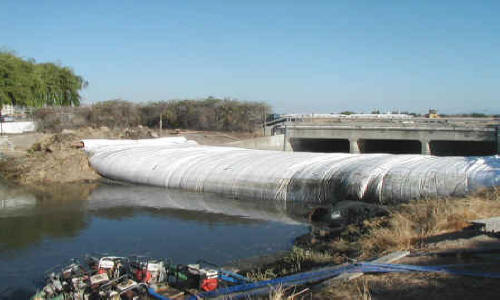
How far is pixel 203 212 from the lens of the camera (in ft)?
57.7

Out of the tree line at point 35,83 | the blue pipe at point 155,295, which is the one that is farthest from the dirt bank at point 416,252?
the tree line at point 35,83

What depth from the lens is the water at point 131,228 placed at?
1215 centimetres

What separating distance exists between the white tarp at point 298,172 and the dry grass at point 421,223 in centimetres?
446

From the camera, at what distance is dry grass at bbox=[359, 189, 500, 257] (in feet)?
26.9

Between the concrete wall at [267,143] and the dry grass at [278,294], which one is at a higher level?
the concrete wall at [267,143]

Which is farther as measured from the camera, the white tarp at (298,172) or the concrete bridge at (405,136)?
the concrete bridge at (405,136)

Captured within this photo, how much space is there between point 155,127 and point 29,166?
66.6 ft

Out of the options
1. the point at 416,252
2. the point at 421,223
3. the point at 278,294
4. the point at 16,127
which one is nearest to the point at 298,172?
the point at 421,223

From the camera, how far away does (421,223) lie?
9.61 meters

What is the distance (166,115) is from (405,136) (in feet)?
78.5

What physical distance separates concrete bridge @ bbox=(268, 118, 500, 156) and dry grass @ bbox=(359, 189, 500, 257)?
17.3m

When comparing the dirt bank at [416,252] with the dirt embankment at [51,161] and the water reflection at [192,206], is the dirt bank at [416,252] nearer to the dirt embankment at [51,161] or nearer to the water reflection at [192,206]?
the water reflection at [192,206]

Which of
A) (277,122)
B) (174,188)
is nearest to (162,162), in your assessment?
(174,188)

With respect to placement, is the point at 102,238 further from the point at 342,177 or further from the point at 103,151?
the point at 103,151
